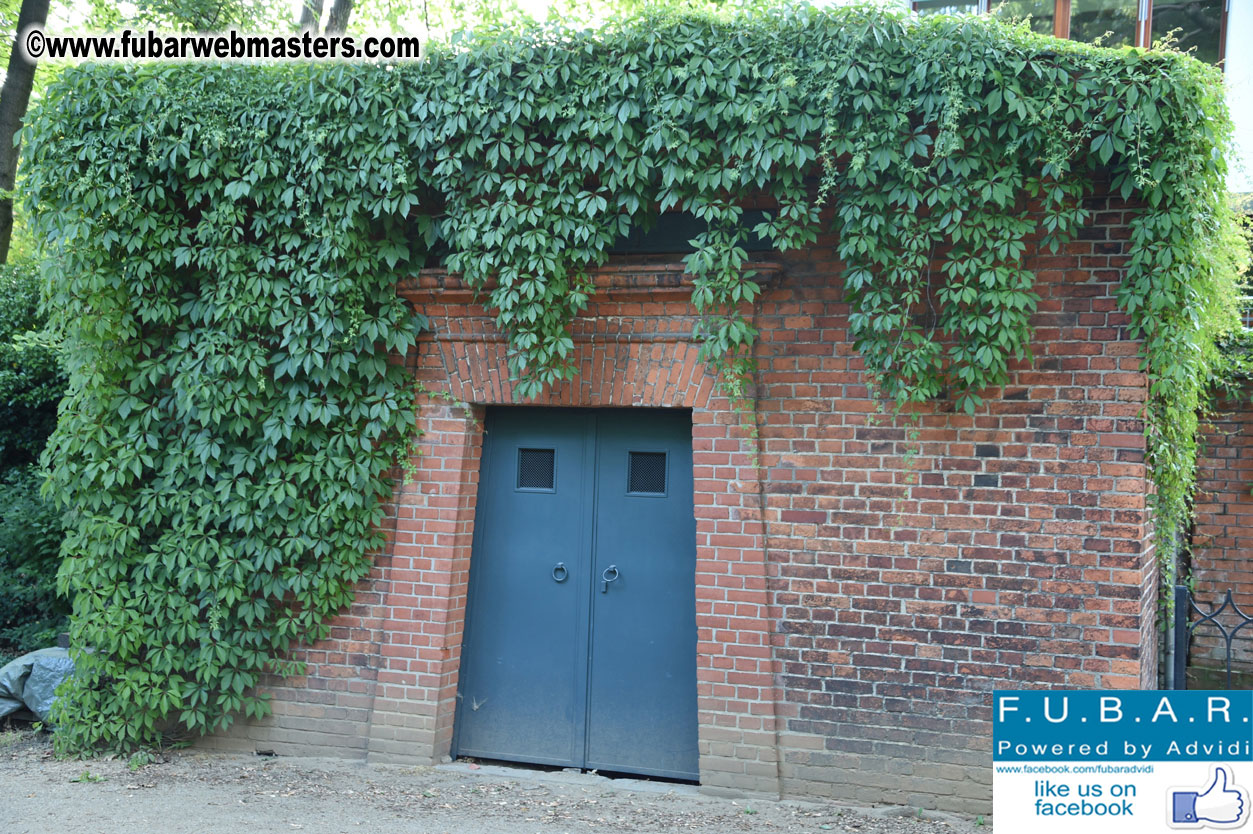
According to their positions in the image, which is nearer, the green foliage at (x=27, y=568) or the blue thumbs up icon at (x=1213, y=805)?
the blue thumbs up icon at (x=1213, y=805)

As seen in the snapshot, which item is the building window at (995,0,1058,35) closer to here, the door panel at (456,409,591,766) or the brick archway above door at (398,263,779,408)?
the brick archway above door at (398,263,779,408)

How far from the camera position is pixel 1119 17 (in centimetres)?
775

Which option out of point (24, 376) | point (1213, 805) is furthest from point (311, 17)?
point (1213, 805)

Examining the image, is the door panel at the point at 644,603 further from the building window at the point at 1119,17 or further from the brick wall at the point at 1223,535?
the building window at the point at 1119,17

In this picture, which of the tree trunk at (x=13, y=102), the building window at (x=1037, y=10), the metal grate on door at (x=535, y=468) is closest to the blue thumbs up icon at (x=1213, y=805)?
the metal grate on door at (x=535, y=468)

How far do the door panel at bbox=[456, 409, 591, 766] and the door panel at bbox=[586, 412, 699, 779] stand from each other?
0.13m

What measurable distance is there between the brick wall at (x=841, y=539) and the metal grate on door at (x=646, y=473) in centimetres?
43

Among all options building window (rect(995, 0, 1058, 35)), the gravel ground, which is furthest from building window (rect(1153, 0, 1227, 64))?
the gravel ground

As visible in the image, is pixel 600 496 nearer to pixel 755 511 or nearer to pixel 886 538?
pixel 755 511

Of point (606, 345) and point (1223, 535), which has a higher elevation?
point (606, 345)

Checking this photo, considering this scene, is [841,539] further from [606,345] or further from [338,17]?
[338,17]

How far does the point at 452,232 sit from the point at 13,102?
26.0 ft

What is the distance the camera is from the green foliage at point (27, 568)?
7.72 meters

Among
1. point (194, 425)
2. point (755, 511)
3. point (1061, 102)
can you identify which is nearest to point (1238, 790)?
point (755, 511)
